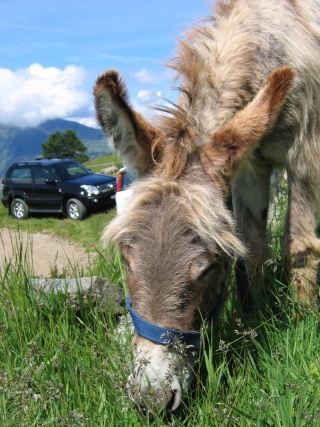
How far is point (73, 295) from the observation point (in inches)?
142

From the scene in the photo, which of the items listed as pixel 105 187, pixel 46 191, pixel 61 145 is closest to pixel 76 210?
pixel 105 187

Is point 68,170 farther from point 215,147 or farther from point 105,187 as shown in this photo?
point 215,147

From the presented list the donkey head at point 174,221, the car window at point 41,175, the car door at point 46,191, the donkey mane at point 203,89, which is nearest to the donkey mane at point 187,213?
the donkey head at point 174,221

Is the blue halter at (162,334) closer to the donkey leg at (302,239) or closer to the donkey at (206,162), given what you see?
the donkey at (206,162)

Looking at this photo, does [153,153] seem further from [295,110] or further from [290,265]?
[290,265]

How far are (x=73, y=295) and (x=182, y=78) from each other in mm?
1809

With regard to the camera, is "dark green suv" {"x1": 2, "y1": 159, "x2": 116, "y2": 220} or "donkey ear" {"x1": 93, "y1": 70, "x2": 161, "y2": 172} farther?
"dark green suv" {"x1": 2, "y1": 159, "x2": 116, "y2": 220}

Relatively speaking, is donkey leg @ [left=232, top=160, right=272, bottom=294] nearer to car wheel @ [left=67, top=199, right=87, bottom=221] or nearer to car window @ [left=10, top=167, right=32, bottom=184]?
car wheel @ [left=67, top=199, right=87, bottom=221]

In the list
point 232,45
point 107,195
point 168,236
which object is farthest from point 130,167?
point 107,195

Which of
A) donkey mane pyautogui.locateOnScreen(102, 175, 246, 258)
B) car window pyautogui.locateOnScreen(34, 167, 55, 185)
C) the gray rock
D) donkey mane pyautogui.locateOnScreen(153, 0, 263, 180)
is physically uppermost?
donkey mane pyautogui.locateOnScreen(153, 0, 263, 180)

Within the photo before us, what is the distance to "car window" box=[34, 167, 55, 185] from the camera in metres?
17.4

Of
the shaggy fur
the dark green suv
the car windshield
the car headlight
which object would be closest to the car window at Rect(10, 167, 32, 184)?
the dark green suv

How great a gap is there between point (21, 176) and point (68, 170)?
195 cm

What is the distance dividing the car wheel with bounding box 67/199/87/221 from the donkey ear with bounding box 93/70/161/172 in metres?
13.9
